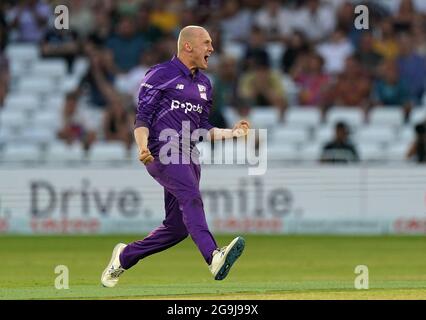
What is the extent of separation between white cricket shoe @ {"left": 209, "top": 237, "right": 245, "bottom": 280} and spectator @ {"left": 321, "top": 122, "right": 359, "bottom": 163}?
991 centimetres

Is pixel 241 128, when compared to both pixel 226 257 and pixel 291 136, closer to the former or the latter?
pixel 226 257

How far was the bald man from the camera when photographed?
11.7 metres

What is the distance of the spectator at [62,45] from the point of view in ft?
81.3

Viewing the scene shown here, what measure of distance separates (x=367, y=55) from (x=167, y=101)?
39.8 feet

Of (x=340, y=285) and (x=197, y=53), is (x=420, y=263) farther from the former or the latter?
(x=197, y=53)

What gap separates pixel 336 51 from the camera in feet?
77.9

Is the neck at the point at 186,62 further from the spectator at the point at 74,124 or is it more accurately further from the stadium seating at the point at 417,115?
the spectator at the point at 74,124

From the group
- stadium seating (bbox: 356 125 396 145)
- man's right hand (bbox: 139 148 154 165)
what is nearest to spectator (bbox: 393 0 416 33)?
stadium seating (bbox: 356 125 396 145)

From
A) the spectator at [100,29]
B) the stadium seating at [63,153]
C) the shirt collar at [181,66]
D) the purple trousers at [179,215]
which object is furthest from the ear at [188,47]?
the spectator at [100,29]

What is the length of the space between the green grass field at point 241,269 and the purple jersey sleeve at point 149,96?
1.52 metres

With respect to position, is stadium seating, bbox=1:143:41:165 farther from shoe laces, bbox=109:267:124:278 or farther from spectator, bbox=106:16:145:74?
shoe laces, bbox=109:267:124:278

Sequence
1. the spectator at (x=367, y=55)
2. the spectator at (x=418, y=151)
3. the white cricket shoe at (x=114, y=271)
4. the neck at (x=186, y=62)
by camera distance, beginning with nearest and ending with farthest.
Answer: the neck at (x=186, y=62), the white cricket shoe at (x=114, y=271), the spectator at (x=418, y=151), the spectator at (x=367, y=55)

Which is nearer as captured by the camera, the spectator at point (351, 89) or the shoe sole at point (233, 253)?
the shoe sole at point (233, 253)

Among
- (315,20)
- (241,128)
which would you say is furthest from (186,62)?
(315,20)
